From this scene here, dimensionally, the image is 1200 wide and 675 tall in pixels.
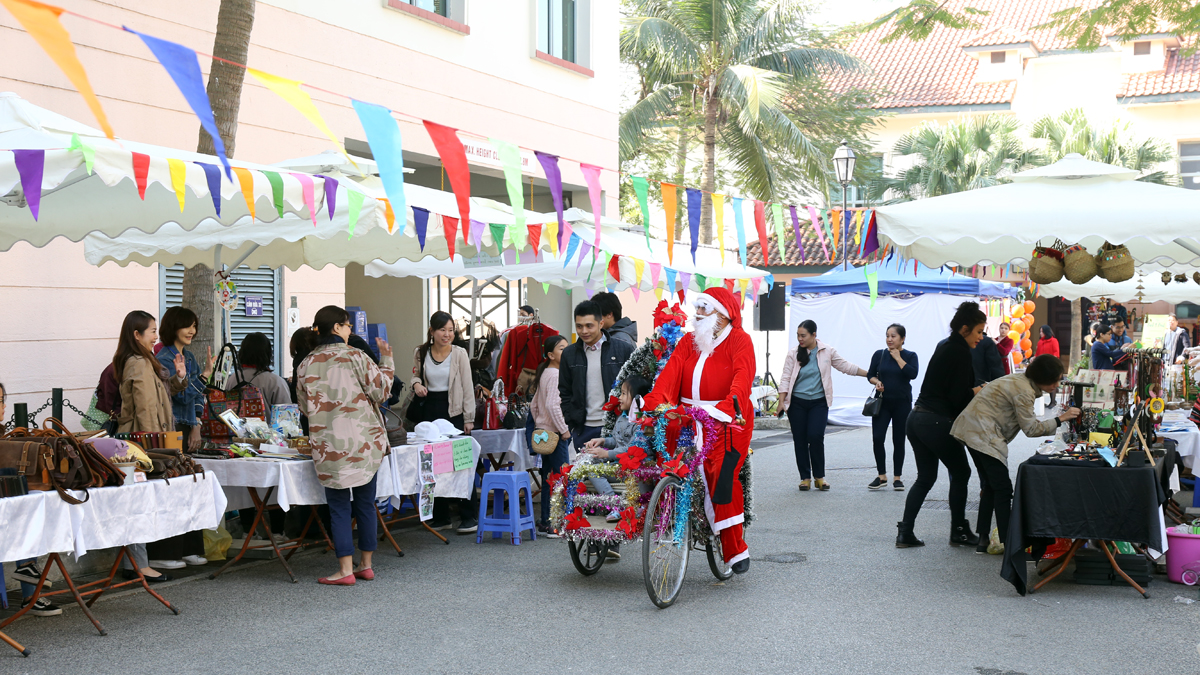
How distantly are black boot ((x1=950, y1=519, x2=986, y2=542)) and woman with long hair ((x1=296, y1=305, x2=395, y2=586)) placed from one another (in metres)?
4.10

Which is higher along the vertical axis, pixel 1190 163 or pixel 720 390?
pixel 1190 163

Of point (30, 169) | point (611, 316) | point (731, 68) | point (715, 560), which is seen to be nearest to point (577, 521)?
point (715, 560)

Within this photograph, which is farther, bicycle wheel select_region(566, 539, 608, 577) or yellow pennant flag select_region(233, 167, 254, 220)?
Result: bicycle wheel select_region(566, 539, 608, 577)

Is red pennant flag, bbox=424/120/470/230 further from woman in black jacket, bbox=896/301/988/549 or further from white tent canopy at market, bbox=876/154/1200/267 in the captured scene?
woman in black jacket, bbox=896/301/988/549

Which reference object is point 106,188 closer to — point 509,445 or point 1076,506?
point 509,445

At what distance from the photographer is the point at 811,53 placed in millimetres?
22078

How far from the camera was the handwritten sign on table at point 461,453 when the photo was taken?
8.02 meters

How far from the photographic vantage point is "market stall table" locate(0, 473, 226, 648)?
16.7 ft

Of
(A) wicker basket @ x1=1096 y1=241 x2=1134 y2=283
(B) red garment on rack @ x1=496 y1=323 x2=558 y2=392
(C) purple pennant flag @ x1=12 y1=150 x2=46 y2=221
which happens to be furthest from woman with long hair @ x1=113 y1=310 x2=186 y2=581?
(A) wicker basket @ x1=1096 y1=241 x2=1134 y2=283

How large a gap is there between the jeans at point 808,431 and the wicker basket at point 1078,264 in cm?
276

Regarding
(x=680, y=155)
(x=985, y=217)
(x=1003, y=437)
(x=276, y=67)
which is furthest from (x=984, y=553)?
(x=680, y=155)

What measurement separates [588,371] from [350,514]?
2106 millimetres

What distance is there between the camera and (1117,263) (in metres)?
8.31

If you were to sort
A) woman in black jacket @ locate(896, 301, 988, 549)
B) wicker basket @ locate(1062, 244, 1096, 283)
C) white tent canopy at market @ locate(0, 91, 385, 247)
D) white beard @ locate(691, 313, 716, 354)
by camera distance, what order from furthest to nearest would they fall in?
wicker basket @ locate(1062, 244, 1096, 283) → woman in black jacket @ locate(896, 301, 988, 549) → white beard @ locate(691, 313, 716, 354) → white tent canopy at market @ locate(0, 91, 385, 247)
